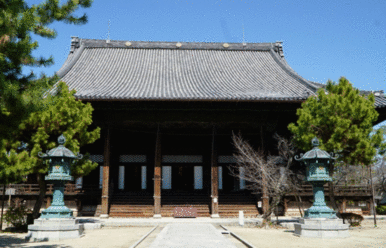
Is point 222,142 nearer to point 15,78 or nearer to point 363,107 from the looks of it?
point 363,107

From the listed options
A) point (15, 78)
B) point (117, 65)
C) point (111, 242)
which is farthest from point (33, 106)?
point (117, 65)

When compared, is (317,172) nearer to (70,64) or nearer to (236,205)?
(236,205)

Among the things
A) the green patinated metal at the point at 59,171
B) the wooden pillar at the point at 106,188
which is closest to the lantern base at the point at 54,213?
the green patinated metal at the point at 59,171

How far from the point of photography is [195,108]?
1747 centimetres

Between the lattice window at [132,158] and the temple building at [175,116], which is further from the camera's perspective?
the lattice window at [132,158]

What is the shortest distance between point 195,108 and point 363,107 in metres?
8.00

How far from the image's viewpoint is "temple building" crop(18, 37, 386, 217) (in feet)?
56.9

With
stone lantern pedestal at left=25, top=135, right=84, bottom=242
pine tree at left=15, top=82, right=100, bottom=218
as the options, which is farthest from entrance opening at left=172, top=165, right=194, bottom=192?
stone lantern pedestal at left=25, top=135, right=84, bottom=242

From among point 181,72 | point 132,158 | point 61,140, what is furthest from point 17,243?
point 181,72

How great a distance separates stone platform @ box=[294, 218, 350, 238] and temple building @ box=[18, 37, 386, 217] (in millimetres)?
6117

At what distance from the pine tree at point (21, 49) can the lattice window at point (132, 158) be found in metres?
13.9

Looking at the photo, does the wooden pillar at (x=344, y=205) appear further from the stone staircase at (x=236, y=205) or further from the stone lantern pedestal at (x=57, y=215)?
the stone lantern pedestal at (x=57, y=215)

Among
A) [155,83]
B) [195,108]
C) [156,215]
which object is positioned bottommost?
[156,215]

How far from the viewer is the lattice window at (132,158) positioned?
20656mm
